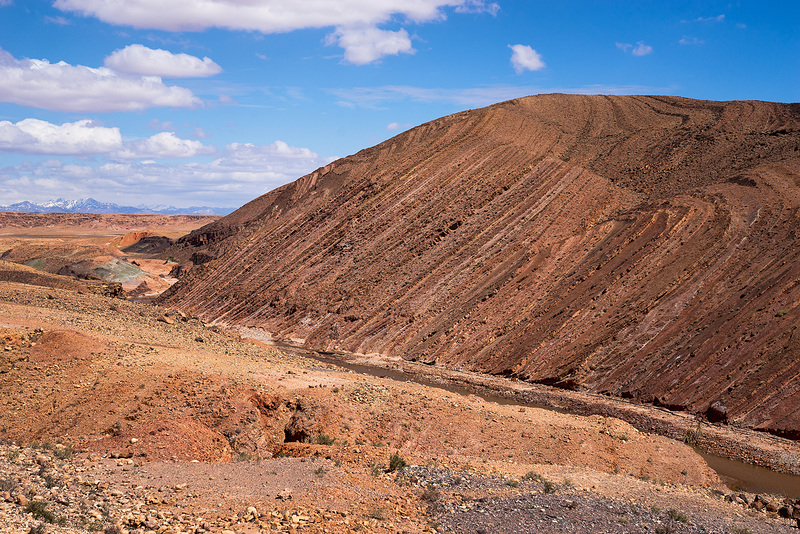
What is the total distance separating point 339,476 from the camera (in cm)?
1082

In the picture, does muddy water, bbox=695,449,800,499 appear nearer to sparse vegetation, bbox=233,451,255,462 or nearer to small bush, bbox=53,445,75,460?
sparse vegetation, bbox=233,451,255,462

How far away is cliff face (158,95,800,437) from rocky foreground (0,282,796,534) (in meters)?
6.21

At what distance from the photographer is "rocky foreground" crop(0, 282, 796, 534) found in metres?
8.77

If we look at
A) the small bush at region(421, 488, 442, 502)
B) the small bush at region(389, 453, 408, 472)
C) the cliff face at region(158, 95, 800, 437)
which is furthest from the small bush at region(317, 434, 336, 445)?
the cliff face at region(158, 95, 800, 437)

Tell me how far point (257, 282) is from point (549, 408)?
71.7 feet

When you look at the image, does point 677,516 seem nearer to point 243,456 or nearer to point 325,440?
point 325,440

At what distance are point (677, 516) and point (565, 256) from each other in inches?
872

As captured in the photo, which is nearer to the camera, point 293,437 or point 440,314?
point 293,437

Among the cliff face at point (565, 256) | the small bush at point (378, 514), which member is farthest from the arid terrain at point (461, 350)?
the cliff face at point (565, 256)

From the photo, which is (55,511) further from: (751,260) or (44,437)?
(751,260)

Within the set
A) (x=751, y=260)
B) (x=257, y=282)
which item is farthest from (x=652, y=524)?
(x=257, y=282)

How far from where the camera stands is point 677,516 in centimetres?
1057

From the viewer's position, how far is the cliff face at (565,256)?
22.8m

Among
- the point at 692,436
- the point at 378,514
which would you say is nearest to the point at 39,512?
the point at 378,514
